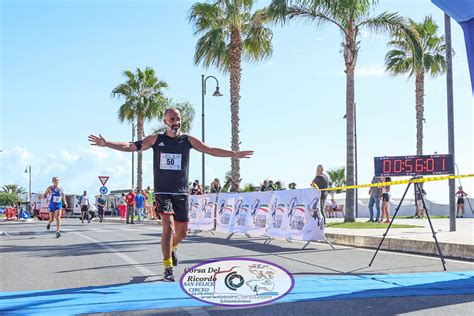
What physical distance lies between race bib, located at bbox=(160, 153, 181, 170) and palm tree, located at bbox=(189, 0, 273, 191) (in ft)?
64.0

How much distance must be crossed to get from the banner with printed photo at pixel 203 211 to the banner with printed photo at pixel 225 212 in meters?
0.41

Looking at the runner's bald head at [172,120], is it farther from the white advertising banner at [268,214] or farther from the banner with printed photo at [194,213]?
the banner with printed photo at [194,213]

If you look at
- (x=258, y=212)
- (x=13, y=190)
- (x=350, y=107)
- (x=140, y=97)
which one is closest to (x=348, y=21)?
(x=350, y=107)

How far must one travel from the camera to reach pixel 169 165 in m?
7.36

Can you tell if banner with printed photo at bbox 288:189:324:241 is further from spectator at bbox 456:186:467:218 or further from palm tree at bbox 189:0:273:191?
spectator at bbox 456:186:467:218

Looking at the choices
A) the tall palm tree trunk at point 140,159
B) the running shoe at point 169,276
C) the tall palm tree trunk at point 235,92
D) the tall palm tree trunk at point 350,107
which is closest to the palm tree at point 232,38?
the tall palm tree trunk at point 235,92

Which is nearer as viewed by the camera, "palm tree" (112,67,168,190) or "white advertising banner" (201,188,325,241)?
"white advertising banner" (201,188,325,241)

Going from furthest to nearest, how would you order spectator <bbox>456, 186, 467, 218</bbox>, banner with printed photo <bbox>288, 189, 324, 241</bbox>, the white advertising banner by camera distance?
spectator <bbox>456, 186, 467, 218</bbox>, the white advertising banner, banner with printed photo <bbox>288, 189, 324, 241</bbox>

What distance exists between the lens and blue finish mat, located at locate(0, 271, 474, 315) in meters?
5.61

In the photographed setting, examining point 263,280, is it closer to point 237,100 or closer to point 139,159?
point 237,100

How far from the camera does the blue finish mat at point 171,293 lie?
18.4ft

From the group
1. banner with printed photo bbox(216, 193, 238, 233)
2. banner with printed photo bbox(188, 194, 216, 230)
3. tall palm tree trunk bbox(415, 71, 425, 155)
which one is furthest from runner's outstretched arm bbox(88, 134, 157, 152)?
tall palm tree trunk bbox(415, 71, 425, 155)

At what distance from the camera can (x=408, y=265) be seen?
29.6ft

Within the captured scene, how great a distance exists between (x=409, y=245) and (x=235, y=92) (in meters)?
17.0
